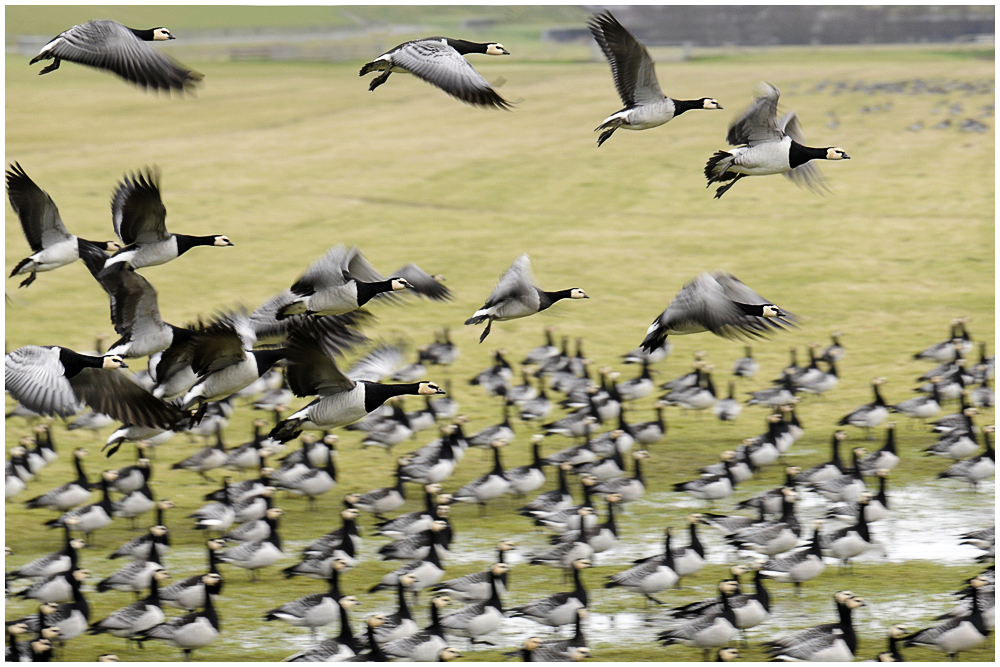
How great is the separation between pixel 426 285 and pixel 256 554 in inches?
116

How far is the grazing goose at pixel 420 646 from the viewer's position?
32.8 ft

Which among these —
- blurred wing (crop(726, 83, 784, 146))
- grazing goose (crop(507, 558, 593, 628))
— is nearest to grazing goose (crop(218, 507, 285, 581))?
grazing goose (crop(507, 558, 593, 628))

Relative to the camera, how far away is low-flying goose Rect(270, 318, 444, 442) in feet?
27.3

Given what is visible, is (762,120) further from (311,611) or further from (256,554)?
(256,554)

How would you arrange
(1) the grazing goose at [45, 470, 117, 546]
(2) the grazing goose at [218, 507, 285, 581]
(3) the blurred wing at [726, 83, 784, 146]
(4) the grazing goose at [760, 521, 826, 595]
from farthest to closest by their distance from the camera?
(1) the grazing goose at [45, 470, 117, 546]
(2) the grazing goose at [218, 507, 285, 581]
(4) the grazing goose at [760, 521, 826, 595]
(3) the blurred wing at [726, 83, 784, 146]

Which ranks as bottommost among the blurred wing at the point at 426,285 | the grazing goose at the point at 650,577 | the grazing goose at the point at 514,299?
the grazing goose at the point at 650,577

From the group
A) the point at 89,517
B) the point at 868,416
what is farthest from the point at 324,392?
the point at 868,416

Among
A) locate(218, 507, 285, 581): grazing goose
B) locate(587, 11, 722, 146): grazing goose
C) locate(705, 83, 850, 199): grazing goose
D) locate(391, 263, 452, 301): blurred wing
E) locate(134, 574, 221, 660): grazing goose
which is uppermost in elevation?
locate(587, 11, 722, 146): grazing goose

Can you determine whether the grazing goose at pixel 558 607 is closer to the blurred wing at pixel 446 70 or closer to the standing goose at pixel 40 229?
the blurred wing at pixel 446 70

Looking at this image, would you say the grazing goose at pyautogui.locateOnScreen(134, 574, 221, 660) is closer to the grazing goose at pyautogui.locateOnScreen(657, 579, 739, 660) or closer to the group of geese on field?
the grazing goose at pyautogui.locateOnScreen(657, 579, 739, 660)

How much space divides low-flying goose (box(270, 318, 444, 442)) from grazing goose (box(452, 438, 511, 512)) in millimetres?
4101

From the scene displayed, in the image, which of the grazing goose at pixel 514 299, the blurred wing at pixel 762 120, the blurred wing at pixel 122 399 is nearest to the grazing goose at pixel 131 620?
the blurred wing at pixel 122 399

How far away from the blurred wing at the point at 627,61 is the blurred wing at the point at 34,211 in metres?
4.37

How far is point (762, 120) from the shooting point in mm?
9352
